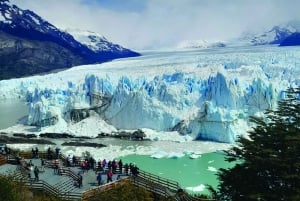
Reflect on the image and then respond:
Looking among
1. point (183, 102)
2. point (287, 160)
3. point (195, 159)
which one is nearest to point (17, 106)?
point (183, 102)

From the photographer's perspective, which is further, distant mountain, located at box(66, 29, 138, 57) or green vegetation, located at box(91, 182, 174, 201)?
distant mountain, located at box(66, 29, 138, 57)

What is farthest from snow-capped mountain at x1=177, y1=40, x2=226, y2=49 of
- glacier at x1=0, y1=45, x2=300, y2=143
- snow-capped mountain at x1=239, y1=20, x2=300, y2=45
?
glacier at x1=0, y1=45, x2=300, y2=143

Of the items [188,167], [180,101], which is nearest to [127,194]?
[188,167]

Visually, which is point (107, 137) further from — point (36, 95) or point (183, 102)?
point (36, 95)

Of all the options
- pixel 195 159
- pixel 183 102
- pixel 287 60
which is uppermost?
pixel 287 60

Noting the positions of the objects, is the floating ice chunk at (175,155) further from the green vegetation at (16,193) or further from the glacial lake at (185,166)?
the green vegetation at (16,193)

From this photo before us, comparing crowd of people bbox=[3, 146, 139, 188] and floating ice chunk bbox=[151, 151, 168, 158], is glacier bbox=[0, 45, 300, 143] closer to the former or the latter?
floating ice chunk bbox=[151, 151, 168, 158]
